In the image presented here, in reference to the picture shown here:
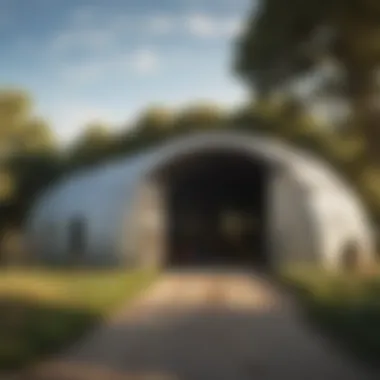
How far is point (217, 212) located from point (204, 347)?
52.4ft

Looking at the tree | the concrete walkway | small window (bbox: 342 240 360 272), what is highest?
the tree

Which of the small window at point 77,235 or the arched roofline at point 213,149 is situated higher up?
the arched roofline at point 213,149

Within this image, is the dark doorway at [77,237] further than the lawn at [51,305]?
Yes

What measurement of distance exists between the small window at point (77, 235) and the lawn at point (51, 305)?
4.88 ft

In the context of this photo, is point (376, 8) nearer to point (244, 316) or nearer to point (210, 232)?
point (244, 316)

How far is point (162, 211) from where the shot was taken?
61.0 ft

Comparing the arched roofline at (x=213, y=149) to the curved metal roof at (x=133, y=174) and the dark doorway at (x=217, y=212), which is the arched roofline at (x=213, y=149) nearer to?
the curved metal roof at (x=133, y=174)

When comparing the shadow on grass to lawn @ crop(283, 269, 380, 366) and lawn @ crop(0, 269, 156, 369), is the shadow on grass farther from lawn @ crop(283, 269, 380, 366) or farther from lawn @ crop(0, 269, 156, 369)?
lawn @ crop(283, 269, 380, 366)

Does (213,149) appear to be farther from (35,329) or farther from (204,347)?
(204,347)

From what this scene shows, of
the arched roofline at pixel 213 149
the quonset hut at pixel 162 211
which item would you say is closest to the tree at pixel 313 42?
the quonset hut at pixel 162 211

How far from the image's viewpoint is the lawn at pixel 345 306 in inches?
324

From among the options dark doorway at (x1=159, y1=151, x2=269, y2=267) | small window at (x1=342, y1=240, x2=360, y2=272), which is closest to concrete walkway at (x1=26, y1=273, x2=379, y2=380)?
small window at (x1=342, y1=240, x2=360, y2=272)

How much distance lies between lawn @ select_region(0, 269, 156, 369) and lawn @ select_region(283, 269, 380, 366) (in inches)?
110

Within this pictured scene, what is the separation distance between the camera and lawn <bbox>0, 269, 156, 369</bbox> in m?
7.94
